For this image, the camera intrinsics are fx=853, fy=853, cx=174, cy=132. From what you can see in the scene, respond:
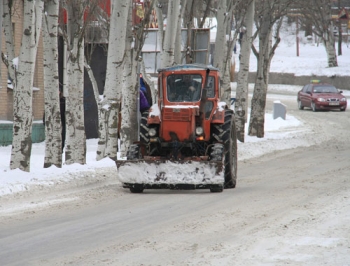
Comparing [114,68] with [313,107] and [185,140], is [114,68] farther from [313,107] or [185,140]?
[313,107]

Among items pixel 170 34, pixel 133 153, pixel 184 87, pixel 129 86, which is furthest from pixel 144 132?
pixel 129 86

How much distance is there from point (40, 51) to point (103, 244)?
20732 millimetres

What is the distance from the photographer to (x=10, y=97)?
27781 mm

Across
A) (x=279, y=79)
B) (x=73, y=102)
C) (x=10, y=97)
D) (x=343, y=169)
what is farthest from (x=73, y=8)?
(x=279, y=79)

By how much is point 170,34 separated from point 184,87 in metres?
5.85

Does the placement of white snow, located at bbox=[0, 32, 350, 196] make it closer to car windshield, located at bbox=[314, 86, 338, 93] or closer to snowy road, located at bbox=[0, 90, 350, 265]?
snowy road, located at bbox=[0, 90, 350, 265]

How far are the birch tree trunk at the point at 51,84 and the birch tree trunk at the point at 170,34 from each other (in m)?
4.35

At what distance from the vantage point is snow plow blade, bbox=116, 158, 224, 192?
13305mm

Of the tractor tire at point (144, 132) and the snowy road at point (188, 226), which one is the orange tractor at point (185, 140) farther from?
the snowy road at point (188, 226)

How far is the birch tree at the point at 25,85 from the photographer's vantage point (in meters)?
14.4

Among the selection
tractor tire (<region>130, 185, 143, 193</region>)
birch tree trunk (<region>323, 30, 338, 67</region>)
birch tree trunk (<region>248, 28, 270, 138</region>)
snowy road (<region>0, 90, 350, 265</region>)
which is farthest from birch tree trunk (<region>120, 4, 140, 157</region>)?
birch tree trunk (<region>323, 30, 338, 67</region>)

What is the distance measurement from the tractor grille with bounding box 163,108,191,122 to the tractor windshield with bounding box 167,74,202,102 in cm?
50

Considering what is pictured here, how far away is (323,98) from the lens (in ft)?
140

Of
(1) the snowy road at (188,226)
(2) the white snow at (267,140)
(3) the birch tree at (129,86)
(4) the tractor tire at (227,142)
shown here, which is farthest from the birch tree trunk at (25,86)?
(3) the birch tree at (129,86)
